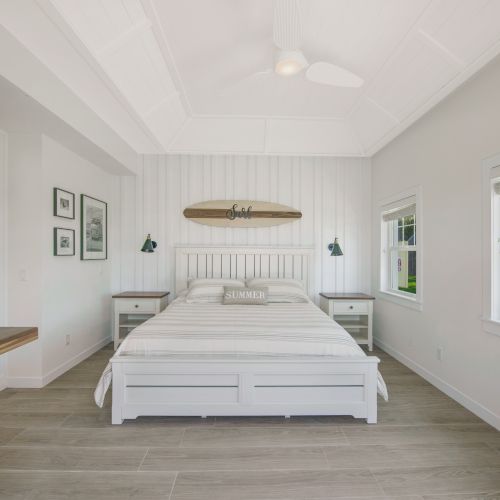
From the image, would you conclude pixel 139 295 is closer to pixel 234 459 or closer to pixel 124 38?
pixel 234 459

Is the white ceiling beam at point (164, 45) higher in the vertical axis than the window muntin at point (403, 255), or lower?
higher

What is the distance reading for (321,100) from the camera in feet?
11.7

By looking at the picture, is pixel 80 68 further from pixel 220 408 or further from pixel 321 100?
pixel 220 408

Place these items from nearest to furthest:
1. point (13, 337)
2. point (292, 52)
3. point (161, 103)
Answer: point (13, 337)
point (292, 52)
point (161, 103)

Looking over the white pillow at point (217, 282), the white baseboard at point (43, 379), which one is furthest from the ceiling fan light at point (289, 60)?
the white baseboard at point (43, 379)

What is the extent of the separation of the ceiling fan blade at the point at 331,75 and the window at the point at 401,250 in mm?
1466

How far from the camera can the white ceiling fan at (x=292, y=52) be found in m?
1.89

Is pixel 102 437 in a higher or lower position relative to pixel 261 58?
lower

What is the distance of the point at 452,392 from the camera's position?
276cm

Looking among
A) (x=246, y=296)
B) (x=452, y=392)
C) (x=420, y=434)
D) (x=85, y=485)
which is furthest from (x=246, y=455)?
(x=452, y=392)

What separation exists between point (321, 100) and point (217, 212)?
1.93 metres

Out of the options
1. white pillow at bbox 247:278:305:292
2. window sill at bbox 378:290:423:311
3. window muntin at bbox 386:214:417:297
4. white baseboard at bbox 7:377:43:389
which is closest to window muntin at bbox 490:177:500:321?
window sill at bbox 378:290:423:311

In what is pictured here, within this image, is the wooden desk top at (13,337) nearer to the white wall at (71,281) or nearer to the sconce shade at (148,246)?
the white wall at (71,281)

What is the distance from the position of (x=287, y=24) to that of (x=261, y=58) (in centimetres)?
93
